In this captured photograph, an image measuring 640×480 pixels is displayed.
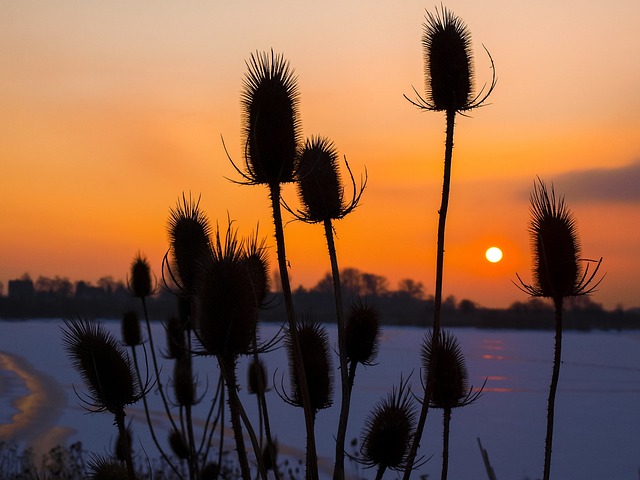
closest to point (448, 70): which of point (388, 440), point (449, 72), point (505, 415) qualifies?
point (449, 72)

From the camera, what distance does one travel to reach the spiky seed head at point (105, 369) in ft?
11.1

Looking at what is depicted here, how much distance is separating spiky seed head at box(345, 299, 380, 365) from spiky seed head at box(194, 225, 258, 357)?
1.40 m

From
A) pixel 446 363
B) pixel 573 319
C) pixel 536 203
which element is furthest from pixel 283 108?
pixel 573 319

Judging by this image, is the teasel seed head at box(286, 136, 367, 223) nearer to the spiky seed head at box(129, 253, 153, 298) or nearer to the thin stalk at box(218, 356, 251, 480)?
the thin stalk at box(218, 356, 251, 480)

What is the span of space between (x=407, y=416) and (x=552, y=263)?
46.6 inches

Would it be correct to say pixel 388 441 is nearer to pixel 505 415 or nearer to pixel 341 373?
pixel 341 373

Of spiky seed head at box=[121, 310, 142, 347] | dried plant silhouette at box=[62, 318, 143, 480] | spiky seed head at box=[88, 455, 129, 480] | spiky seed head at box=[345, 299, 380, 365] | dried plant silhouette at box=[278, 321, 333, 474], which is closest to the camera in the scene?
spiky seed head at box=[88, 455, 129, 480]

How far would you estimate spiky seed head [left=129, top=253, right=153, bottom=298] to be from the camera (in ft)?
22.6

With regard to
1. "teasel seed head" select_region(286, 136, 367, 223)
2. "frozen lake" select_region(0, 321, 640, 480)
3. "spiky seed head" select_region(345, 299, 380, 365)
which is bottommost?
"frozen lake" select_region(0, 321, 640, 480)

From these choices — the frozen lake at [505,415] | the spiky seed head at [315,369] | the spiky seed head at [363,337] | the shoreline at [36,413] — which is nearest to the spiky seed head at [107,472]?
the spiky seed head at [315,369]

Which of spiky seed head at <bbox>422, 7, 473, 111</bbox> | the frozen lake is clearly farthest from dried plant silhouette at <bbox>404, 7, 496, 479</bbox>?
the frozen lake

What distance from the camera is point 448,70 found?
379 centimetres

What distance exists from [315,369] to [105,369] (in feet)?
3.52

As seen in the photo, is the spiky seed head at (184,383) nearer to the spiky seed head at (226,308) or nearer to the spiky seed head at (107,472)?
the spiky seed head at (107,472)
